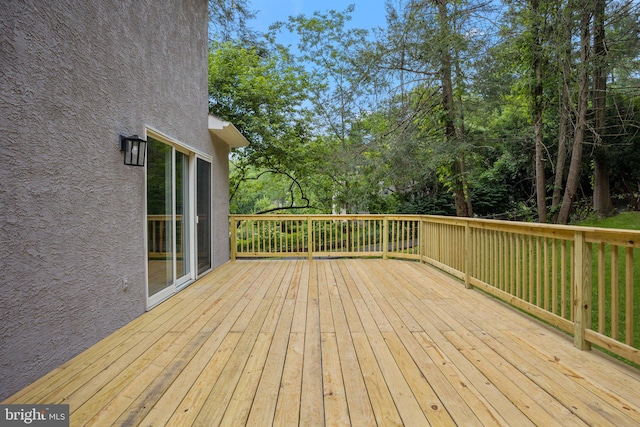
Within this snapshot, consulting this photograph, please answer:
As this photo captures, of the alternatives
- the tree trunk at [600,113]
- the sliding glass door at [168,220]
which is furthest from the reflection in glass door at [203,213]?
the tree trunk at [600,113]

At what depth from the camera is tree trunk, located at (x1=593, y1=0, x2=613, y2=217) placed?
584 centimetres

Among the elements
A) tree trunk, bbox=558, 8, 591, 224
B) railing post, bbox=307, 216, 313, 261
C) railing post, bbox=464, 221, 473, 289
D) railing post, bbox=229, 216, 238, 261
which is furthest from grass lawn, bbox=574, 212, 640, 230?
railing post, bbox=229, 216, 238, 261

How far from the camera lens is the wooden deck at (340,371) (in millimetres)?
1575

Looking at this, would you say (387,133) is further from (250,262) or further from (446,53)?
(250,262)

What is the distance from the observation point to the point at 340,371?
6.49 ft

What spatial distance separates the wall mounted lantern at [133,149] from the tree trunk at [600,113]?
759 centimetres

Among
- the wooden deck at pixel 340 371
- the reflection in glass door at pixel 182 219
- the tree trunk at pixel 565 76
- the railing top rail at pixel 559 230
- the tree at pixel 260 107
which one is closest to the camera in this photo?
the wooden deck at pixel 340 371

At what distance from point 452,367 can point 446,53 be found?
6415 millimetres

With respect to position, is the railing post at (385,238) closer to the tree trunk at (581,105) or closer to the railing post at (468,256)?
the railing post at (468,256)

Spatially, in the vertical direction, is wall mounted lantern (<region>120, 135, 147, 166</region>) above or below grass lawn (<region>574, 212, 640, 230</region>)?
above

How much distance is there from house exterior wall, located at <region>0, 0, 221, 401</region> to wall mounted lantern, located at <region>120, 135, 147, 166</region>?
61 mm

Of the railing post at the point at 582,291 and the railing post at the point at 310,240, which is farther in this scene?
the railing post at the point at 310,240

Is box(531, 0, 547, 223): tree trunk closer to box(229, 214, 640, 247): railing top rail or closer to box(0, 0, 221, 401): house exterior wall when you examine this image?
box(229, 214, 640, 247): railing top rail

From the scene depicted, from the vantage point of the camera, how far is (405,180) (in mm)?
7617
